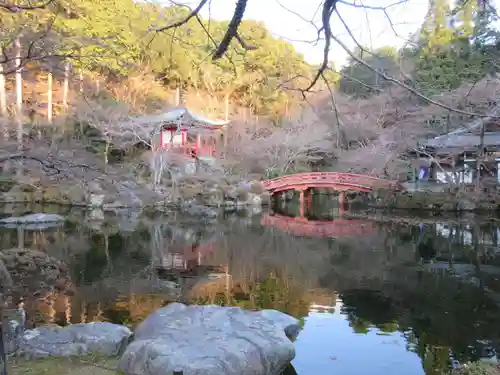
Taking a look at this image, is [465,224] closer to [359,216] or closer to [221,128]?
[359,216]

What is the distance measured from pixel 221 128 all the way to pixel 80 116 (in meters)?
7.29

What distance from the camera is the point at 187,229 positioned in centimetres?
1502

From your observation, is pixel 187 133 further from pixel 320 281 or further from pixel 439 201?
pixel 320 281

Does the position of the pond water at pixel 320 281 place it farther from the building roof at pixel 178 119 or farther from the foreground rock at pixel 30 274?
the building roof at pixel 178 119

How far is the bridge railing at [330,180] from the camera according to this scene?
71.7 ft

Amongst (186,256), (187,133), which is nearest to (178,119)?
(187,133)

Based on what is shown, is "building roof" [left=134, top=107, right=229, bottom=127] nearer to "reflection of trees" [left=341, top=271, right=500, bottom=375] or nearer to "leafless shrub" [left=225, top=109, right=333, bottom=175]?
"leafless shrub" [left=225, top=109, right=333, bottom=175]

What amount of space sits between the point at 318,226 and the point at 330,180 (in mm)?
6824

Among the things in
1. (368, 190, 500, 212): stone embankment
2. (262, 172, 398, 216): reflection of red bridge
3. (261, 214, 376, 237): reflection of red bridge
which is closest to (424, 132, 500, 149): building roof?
(368, 190, 500, 212): stone embankment

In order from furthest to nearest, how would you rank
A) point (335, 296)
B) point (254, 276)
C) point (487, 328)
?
point (254, 276) → point (335, 296) → point (487, 328)

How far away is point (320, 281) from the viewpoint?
865 centimetres

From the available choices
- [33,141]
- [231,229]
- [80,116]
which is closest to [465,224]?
[231,229]

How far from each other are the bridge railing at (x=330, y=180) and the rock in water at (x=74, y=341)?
18.2 m

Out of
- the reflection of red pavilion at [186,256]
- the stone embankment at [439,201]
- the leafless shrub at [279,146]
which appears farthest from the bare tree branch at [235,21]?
the leafless shrub at [279,146]
